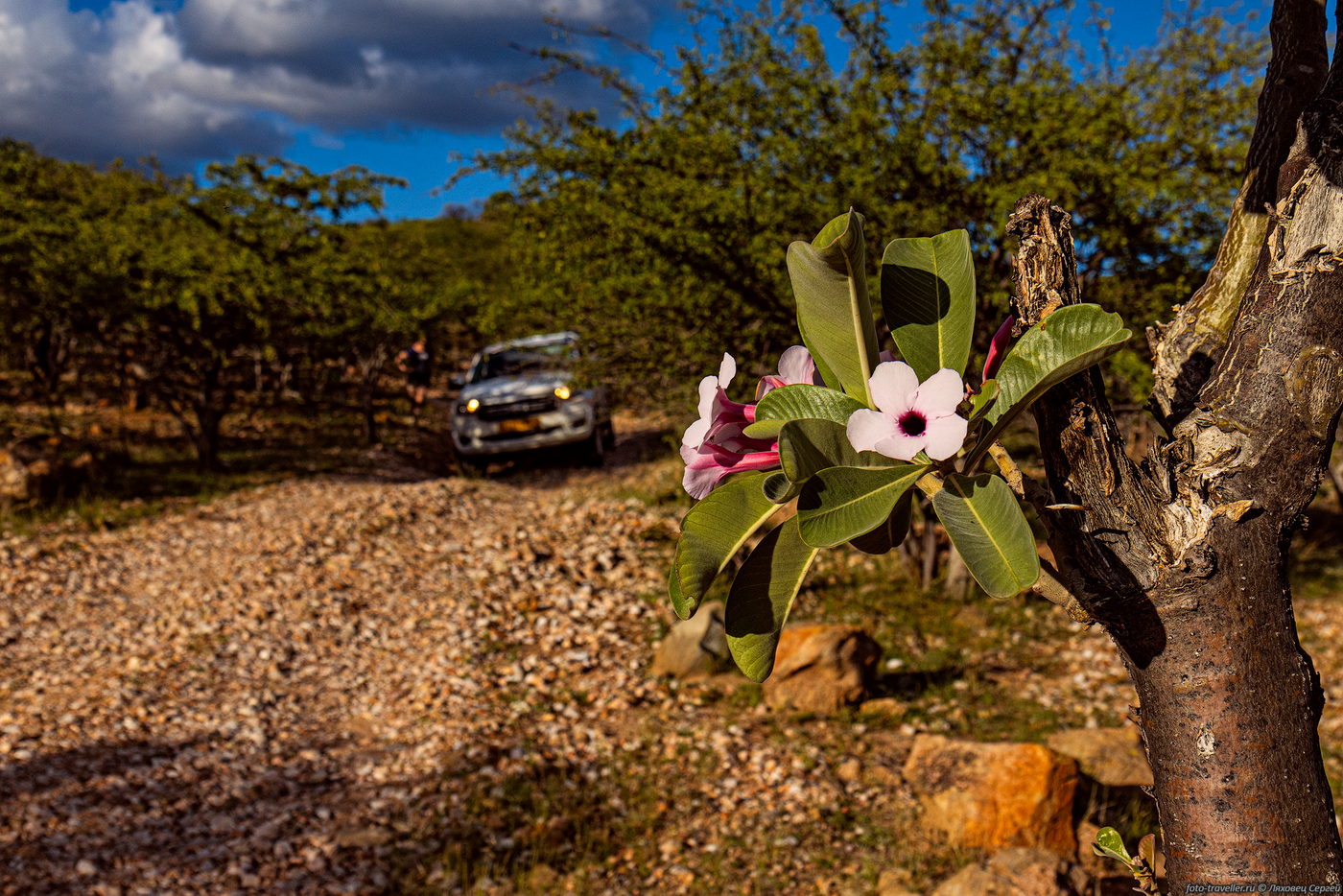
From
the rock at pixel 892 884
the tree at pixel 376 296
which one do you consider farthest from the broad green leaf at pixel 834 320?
the tree at pixel 376 296

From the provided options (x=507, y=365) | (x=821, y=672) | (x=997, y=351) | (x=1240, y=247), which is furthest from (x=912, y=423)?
(x=507, y=365)

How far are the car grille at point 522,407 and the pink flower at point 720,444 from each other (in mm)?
11420

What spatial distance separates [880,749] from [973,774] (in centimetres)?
101

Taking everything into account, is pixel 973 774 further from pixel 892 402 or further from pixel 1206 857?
pixel 892 402

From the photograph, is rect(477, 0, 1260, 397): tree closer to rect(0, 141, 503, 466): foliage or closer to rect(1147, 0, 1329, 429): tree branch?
rect(1147, 0, 1329, 429): tree branch

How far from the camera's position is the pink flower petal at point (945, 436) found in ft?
3.40

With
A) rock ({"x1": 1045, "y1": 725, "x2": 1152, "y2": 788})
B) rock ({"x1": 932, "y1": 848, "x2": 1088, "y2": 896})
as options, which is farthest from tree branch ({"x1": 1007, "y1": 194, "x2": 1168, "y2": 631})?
rock ({"x1": 1045, "y1": 725, "x2": 1152, "y2": 788})

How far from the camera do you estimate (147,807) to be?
5008 millimetres

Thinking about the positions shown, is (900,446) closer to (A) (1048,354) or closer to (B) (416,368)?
(A) (1048,354)

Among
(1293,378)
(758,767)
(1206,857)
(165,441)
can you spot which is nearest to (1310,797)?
(1206,857)

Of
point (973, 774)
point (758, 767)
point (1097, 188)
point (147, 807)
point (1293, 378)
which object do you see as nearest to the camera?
point (1293, 378)

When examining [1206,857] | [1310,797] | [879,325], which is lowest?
[1206,857]

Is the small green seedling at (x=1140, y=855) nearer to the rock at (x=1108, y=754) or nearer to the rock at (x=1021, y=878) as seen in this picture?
the rock at (x=1021, y=878)

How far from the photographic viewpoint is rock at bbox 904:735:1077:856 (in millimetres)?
4531
